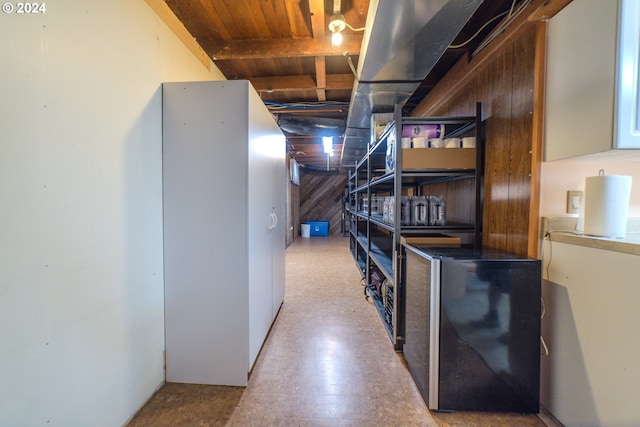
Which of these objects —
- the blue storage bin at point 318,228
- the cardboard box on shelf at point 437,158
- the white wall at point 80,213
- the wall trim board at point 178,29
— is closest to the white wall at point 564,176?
the cardboard box on shelf at point 437,158

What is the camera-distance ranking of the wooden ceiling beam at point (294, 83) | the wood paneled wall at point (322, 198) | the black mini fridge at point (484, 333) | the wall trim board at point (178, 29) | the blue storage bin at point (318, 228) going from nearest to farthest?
the black mini fridge at point (484, 333) → the wall trim board at point (178, 29) → the wooden ceiling beam at point (294, 83) → the blue storage bin at point (318, 228) → the wood paneled wall at point (322, 198)

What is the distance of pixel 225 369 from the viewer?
148cm

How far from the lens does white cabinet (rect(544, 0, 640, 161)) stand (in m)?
0.94

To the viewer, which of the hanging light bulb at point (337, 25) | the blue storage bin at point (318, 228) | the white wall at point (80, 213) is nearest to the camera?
the white wall at point (80, 213)

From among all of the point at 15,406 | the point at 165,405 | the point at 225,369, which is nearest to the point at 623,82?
the point at 225,369

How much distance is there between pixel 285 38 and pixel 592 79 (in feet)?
6.35

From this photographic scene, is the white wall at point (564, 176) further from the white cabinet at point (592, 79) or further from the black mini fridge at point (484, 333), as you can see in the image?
the black mini fridge at point (484, 333)

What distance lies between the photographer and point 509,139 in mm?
1506

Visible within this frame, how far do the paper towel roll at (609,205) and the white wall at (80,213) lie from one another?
7.63ft

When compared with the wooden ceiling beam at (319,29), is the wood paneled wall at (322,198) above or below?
below

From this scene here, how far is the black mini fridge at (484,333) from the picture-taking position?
4.10ft

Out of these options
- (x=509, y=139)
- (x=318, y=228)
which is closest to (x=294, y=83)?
(x=509, y=139)

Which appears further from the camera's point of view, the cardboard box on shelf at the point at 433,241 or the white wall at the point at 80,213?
the cardboard box on shelf at the point at 433,241

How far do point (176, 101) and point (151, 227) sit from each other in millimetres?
768
